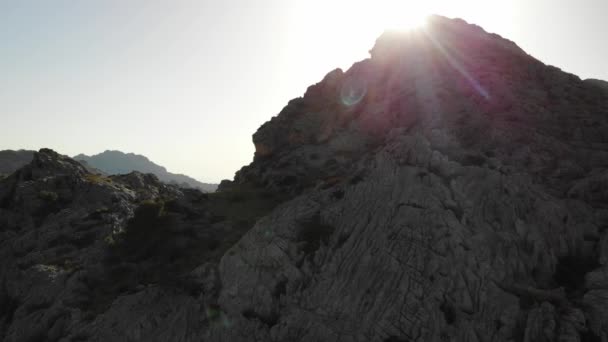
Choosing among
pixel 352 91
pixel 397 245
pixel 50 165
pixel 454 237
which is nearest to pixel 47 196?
pixel 50 165

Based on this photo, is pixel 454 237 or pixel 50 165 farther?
pixel 50 165

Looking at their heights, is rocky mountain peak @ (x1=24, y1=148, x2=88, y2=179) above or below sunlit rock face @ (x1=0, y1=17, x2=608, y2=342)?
above

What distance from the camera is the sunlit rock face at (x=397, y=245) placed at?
88.4 ft

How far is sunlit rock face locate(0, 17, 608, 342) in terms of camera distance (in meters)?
26.9

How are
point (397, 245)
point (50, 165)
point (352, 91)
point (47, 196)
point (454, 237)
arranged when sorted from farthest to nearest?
point (352, 91) < point (50, 165) < point (47, 196) < point (397, 245) < point (454, 237)

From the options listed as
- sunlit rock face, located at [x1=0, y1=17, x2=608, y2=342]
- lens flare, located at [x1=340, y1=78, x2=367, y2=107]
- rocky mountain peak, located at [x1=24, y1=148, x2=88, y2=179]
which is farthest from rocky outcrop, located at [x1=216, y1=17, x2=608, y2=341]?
rocky mountain peak, located at [x1=24, y1=148, x2=88, y2=179]

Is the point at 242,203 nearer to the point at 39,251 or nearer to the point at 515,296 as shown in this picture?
the point at 39,251

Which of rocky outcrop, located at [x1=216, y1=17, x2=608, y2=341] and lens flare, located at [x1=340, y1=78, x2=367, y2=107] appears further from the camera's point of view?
lens flare, located at [x1=340, y1=78, x2=367, y2=107]

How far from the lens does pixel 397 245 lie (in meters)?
31.2

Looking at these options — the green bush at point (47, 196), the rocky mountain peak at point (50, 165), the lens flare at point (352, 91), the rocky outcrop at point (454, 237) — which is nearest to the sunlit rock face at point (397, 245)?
the rocky outcrop at point (454, 237)

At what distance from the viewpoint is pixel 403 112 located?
207 feet

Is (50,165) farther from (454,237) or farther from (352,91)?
(454,237)

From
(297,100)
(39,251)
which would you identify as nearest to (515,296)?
(39,251)

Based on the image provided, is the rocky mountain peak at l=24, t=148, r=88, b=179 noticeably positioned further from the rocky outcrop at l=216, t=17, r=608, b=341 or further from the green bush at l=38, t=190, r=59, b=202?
the rocky outcrop at l=216, t=17, r=608, b=341
